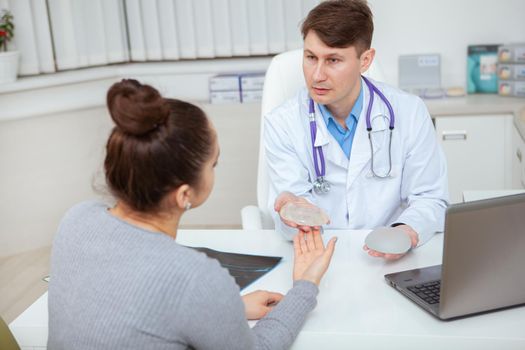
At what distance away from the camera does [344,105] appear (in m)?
2.03

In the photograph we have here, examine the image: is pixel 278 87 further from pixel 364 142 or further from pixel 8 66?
pixel 8 66

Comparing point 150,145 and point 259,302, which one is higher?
point 150,145

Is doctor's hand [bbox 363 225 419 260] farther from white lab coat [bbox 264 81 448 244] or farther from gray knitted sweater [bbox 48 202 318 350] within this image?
gray knitted sweater [bbox 48 202 318 350]

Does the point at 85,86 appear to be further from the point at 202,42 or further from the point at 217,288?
the point at 217,288

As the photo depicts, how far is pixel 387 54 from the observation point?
11.2 ft

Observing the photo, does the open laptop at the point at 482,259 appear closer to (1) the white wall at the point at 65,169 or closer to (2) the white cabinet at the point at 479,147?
(2) the white cabinet at the point at 479,147

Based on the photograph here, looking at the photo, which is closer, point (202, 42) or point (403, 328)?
point (403, 328)

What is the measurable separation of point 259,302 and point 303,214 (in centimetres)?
31

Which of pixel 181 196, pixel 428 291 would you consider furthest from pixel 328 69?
pixel 181 196

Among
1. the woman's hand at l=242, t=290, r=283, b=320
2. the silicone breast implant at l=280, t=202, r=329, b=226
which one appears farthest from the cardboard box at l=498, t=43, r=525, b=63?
the woman's hand at l=242, t=290, r=283, b=320

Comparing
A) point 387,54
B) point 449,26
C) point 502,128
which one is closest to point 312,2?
point 387,54

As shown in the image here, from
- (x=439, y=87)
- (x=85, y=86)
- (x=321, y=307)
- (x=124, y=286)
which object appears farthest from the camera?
(x=85, y=86)

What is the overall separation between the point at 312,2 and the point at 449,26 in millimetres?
650

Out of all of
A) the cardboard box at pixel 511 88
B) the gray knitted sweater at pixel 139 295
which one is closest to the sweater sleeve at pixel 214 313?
the gray knitted sweater at pixel 139 295
